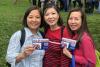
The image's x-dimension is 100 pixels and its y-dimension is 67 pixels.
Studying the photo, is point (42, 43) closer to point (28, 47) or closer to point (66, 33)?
point (28, 47)

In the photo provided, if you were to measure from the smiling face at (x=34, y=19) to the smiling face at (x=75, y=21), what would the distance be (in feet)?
1.19

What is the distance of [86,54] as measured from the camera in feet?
14.4

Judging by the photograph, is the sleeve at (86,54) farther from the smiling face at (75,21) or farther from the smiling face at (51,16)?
the smiling face at (51,16)

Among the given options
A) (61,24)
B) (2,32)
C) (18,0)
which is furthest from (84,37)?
(18,0)

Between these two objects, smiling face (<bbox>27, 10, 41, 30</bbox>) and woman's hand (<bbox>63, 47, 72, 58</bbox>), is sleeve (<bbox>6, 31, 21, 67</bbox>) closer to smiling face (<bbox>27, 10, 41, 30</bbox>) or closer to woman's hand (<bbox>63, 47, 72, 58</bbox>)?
smiling face (<bbox>27, 10, 41, 30</bbox>)

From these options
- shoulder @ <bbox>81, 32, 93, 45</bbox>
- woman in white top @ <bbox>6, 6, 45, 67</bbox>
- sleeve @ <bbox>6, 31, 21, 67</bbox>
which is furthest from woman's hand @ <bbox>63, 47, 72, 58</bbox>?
sleeve @ <bbox>6, 31, 21, 67</bbox>

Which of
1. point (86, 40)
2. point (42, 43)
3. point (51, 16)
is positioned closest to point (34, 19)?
point (51, 16)

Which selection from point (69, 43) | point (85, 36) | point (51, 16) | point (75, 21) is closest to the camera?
point (69, 43)

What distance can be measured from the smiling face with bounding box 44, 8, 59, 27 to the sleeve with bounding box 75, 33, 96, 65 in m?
0.44

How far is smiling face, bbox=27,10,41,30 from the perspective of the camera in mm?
4632

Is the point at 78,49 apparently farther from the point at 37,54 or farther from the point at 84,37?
the point at 37,54

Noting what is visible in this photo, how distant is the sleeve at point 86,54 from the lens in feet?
14.4

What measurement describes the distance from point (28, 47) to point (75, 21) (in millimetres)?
617

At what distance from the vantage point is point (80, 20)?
15.1ft
